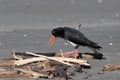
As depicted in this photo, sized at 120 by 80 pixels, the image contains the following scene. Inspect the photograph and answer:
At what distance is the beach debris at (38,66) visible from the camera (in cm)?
1080

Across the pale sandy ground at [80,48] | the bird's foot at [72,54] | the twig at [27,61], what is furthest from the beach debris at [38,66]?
the bird's foot at [72,54]

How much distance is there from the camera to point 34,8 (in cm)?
2428

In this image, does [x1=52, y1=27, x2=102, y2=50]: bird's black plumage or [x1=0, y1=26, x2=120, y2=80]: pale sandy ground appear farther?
[x1=52, y1=27, x2=102, y2=50]: bird's black plumage

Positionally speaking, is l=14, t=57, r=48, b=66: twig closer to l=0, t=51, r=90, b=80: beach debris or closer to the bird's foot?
l=0, t=51, r=90, b=80: beach debris

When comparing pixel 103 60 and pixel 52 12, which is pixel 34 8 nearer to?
pixel 52 12

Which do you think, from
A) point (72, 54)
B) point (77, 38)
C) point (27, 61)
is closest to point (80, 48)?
point (72, 54)

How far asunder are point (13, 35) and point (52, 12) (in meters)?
5.75

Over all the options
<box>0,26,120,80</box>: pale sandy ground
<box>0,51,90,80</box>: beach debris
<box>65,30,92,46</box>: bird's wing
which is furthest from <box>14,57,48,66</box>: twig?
<box>65,30,92,46</box>: bird's wing

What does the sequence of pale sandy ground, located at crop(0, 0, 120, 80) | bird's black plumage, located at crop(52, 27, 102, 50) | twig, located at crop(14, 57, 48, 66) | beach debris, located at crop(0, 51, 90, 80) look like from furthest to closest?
1. pale sandy ground, located at crop(0, 0, 120, 80)
2. bird's black plumage, located at crop(52, 27, 102, 50)
3. twig, located at crop(14, 57, 48, 66)
4. beach debris, located at crop(0, 51, 90, 80)

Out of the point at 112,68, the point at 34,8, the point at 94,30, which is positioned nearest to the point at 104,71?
the point at 112,68

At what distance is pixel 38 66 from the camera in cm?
1142

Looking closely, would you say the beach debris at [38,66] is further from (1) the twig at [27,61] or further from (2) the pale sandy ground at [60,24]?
(2) the pale sandy ground at [60,24]

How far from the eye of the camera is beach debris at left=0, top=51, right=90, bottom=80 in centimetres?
1080

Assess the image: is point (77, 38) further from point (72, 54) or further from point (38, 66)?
point (38, 66)
